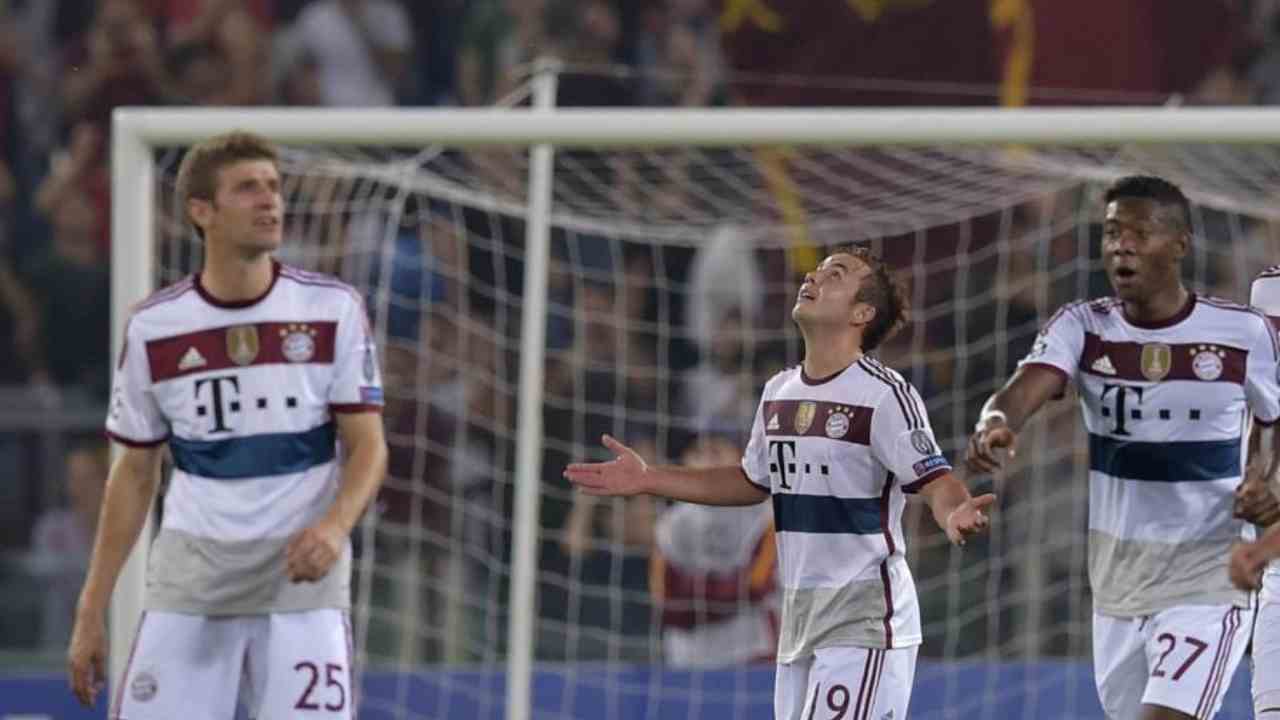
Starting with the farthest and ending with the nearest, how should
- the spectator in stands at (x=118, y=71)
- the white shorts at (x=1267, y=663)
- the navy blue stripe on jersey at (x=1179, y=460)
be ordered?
1. the spectator in stands at (x=118, y=71)
2. the navy blue stripe on jersey at (x=1179, y=460)
3. the white shorts at (x=1267, y=663)

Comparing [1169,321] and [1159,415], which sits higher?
[1169,321]

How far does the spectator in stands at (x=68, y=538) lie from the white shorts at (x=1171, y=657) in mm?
5322

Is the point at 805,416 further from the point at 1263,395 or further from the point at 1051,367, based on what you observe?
the point at 1263,395

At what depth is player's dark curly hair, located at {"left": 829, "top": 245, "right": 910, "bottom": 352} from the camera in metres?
6.15

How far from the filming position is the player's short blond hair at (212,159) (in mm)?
6504

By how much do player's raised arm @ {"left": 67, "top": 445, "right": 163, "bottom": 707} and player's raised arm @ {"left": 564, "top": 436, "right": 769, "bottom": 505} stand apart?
119cm

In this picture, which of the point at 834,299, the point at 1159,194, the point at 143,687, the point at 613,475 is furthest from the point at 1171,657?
the point at 143,687

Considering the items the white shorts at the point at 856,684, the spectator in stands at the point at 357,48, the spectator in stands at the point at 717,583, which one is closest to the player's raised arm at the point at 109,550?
the white shorts at the point at 856,684

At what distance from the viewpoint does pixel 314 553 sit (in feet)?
19.7

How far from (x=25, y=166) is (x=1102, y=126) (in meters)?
6.43

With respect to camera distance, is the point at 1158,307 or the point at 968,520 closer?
the point at 968,520

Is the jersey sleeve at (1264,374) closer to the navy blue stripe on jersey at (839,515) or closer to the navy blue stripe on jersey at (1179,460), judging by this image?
the navy blue stripe on jersey at (1179,460)

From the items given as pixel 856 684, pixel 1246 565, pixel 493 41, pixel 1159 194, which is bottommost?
pixel 856 684

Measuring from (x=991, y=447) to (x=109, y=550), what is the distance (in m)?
2.29
